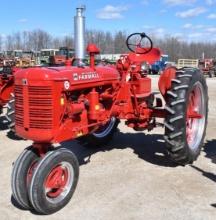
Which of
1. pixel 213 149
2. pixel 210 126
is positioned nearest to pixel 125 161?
pixel 213 149

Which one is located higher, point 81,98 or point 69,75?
point 69,75

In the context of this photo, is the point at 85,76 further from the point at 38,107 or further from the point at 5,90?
the point at 5,90

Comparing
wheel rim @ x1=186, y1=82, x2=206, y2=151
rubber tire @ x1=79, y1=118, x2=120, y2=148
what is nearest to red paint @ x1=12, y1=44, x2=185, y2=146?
wheel rim @ x1=186, y1=82, x2=206, y2=151

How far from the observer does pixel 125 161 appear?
6.08 meters

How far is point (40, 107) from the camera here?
4.39 metres

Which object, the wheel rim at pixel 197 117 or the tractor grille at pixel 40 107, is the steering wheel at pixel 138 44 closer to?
the wheel rim at pixel 197 117

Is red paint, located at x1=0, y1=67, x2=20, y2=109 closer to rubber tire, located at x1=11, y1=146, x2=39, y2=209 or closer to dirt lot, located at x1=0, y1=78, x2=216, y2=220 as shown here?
dirt lot, located at x1=0, y1=78, x2=216, y2=220

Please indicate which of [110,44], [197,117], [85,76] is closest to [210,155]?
[197,117]


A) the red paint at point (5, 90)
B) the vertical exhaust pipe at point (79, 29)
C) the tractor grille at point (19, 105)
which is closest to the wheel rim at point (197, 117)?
the vertical exhaust pipe at point (79, 29)

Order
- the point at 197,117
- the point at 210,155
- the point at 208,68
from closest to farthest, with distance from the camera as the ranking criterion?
the point at 197,117 → the point at 210,155 → the point at 208,68

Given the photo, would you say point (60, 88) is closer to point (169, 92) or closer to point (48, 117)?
point (48, 117)

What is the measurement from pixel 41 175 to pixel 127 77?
7.88ft

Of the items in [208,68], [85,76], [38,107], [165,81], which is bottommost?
[208,68]

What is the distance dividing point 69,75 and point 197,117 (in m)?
2.41
